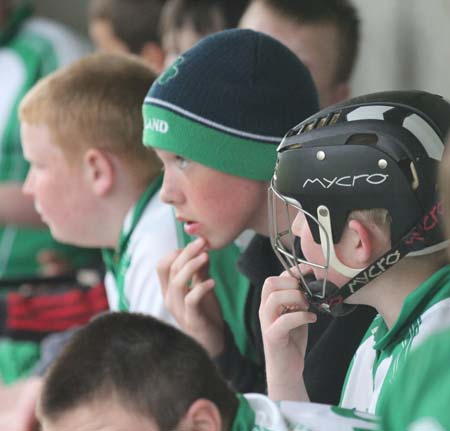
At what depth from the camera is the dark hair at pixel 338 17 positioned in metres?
2.89

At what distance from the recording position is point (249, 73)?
208 centimetres

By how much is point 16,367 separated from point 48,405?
5.80ft

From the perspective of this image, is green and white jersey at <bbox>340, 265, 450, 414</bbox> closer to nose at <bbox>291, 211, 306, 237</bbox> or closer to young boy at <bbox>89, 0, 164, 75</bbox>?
nose at <bbox>291, 211, 306, 237</bbox>

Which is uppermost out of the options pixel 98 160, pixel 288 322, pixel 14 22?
pixel 288 322

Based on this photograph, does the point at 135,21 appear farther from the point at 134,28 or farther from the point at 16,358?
the point at 16,358

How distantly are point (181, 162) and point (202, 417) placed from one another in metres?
0.75

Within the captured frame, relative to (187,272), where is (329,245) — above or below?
above

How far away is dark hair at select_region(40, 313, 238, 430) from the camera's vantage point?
60.5 inches

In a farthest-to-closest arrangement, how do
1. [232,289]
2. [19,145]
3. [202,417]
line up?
[19,145]
[232,289]
[202,417]

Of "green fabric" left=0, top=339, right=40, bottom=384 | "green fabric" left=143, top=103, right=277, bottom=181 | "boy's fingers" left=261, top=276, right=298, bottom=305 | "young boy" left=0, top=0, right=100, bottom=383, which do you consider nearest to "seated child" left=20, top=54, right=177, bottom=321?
"green fabric" left=143, top=103, right=277, bottom=181

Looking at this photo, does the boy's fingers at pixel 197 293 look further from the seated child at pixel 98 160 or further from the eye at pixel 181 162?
the seated child at pixel 98 160

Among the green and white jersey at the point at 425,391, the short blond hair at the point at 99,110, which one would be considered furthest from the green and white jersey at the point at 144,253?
the green and white jersey at the point at 425,391

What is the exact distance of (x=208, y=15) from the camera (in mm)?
3439

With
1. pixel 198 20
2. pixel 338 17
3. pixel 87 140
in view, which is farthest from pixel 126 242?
pixel 198 20
